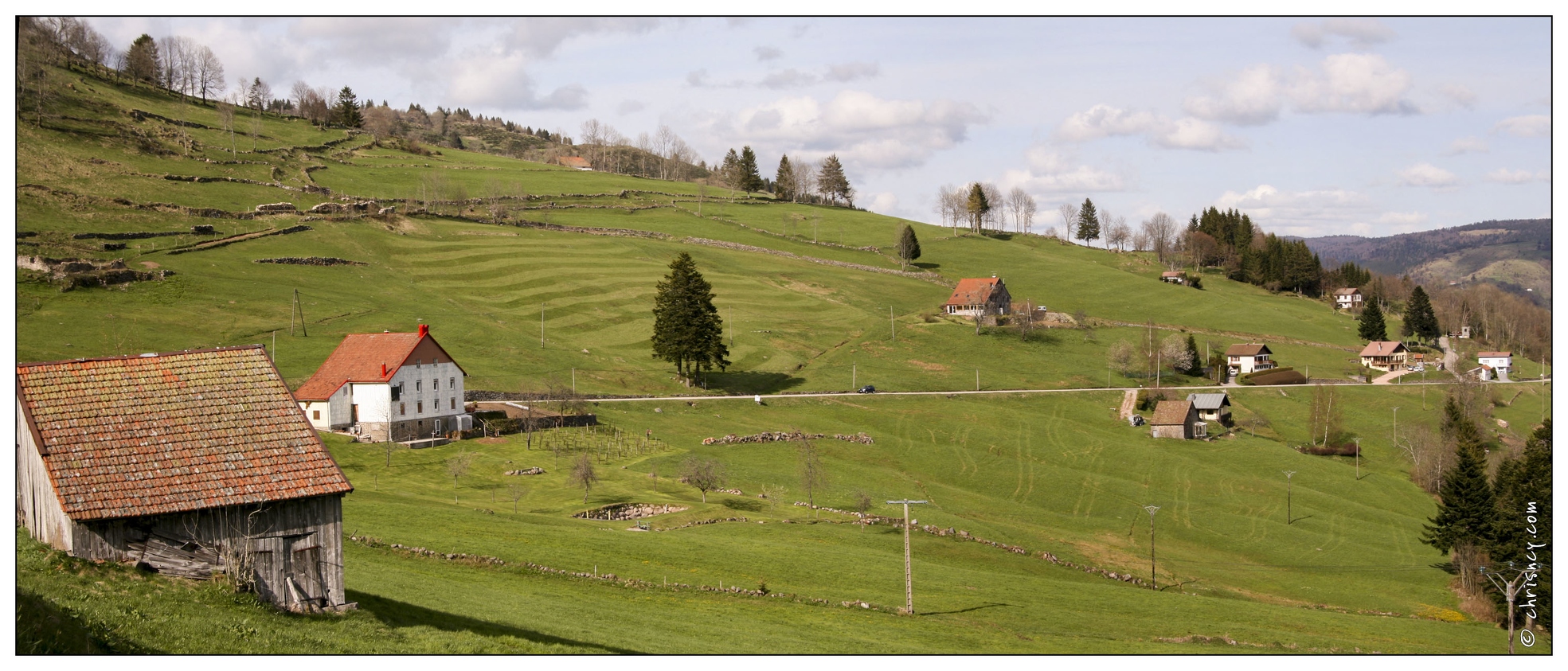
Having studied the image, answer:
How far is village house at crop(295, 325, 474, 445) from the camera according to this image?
75125 mm

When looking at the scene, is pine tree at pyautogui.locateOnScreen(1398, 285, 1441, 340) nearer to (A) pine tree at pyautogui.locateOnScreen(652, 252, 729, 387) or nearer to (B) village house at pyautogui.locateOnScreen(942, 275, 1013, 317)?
(B) village house at pyautogui.locateOnScreen(942, 275, 1013, 317)

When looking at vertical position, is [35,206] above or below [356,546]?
above

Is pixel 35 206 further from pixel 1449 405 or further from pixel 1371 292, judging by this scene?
pixel 1371 292

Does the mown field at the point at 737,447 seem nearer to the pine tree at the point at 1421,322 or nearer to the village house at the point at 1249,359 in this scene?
the village house at the point at 1249,359

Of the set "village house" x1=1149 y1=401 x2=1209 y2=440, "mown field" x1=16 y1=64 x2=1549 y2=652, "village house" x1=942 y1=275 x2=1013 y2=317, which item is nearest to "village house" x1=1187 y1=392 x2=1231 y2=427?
"village house" x1=1149 y1=401 x2=1209 y2=440

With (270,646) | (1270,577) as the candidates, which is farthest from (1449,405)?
(270,646)

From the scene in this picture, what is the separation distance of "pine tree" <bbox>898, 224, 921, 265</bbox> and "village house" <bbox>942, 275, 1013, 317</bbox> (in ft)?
A: 99.2

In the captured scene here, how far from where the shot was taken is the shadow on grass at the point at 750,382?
10494 centimetres

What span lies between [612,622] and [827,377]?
7791cm

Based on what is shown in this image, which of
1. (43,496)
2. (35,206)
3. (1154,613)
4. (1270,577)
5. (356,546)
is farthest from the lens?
(35,206)

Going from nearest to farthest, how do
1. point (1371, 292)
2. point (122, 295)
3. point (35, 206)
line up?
point (122, 295)
point (35, 206)
point (1371, 292)

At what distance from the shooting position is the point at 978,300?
14488 cm

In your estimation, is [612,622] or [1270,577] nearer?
[612,622]

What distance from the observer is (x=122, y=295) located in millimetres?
104312
